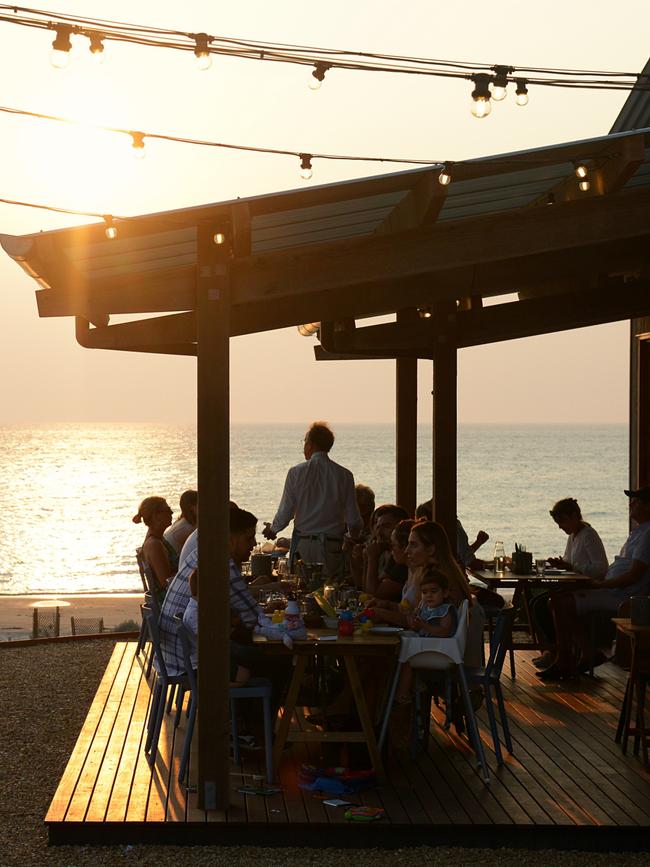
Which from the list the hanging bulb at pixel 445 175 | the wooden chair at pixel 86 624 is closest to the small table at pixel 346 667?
the hanging bulb at pixel 445 175

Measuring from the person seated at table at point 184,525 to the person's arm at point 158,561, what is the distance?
1.05 feet

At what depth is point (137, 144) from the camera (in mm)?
5492

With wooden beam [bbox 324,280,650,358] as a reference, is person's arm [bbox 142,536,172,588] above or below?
below

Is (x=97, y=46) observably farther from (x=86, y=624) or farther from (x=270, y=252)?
(x=86, y=624)

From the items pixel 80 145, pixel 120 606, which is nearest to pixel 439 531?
pixel 80 145

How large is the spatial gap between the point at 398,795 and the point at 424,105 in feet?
20.5

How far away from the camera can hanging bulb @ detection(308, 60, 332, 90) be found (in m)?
5.75

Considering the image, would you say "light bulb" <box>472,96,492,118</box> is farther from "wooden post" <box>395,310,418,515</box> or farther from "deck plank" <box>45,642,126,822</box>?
"wooden post" <box>395,310,418,515</box>

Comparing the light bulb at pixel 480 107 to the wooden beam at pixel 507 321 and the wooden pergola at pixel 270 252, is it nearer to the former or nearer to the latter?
the wooden pergola at pixel 270 252

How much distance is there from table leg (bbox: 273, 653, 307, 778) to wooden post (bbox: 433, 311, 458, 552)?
3335 millimetres

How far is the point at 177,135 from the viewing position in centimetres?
644

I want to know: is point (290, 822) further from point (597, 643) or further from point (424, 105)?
point (424, 105)

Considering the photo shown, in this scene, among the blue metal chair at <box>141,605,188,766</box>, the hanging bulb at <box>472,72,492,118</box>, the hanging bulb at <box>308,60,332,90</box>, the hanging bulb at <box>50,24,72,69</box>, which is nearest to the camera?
the hanging bulb at <box>50,24,72,69</box>

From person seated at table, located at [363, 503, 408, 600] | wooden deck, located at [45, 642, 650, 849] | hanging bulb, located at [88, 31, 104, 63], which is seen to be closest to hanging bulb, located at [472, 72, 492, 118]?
hanging bulb, located at [88, 31, 104, 63]
